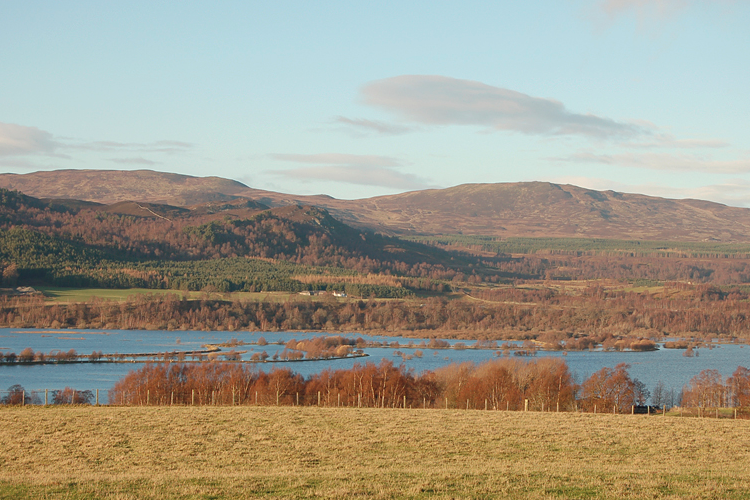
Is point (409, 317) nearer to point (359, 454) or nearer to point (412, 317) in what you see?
point (412, 317)

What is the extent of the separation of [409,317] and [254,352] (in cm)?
5736

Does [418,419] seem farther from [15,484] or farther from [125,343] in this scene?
[125,343]

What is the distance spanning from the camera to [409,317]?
Result: 15888 centimetres

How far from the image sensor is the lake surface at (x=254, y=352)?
7788 cm

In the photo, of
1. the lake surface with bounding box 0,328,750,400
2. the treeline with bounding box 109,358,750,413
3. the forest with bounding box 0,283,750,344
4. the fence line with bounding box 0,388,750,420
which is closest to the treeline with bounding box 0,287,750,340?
the forest with bounding box 0,283,750,344

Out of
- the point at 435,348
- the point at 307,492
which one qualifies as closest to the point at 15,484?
the point at 307,492

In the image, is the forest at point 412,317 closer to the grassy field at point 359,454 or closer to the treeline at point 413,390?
the treeline at point 413,390

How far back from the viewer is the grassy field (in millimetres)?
17203

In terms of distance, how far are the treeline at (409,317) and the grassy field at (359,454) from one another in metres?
104

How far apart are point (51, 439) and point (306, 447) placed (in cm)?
865

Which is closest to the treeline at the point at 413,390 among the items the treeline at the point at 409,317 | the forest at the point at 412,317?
the forest at the point at 412,317

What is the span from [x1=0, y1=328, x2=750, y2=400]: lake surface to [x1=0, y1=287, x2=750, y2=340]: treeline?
792 centimetres

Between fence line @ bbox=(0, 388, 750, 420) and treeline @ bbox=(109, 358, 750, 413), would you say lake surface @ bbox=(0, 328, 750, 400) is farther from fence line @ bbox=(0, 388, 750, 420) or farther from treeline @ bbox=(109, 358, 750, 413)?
fence line @ bbox=(0, 388, 750, 420)

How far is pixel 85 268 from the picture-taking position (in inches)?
7190
